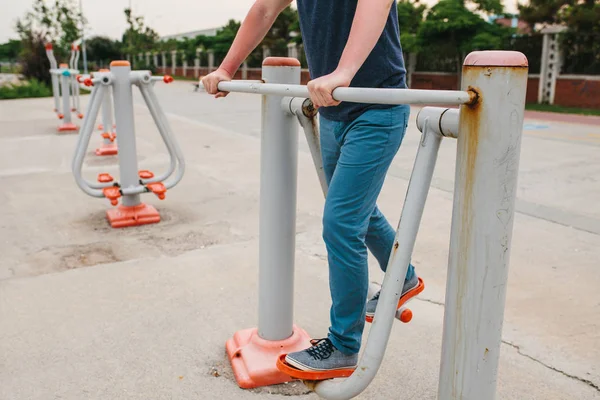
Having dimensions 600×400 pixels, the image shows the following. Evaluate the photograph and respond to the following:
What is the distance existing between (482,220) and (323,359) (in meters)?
0.66

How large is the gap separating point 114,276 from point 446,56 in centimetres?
1552

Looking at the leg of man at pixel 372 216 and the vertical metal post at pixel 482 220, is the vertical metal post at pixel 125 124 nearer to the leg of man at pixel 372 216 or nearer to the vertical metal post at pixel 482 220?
the leg of man at pixel 372 216

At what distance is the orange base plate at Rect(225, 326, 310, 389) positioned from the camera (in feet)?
6.18

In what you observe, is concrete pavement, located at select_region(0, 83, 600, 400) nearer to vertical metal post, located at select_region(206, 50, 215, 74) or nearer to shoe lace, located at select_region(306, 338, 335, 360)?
shoe lace, located at select_region(306, 338, 335, 360)

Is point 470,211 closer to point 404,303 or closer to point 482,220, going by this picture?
point 482,220

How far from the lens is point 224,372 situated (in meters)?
1.98

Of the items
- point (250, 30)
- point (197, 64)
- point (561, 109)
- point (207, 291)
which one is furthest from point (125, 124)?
point (197, 64)

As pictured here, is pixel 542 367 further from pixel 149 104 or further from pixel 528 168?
pixel 528 168

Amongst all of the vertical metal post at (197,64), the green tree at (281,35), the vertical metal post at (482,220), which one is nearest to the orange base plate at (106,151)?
the vertical metal post at (482,220)

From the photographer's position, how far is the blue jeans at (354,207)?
4.99 ft

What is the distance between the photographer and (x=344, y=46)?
1.63m

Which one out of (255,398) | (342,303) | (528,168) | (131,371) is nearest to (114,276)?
(131,371)

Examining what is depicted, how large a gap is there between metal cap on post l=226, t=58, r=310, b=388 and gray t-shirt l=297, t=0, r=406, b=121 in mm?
156

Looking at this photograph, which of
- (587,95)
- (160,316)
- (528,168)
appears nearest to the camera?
(160,316)
